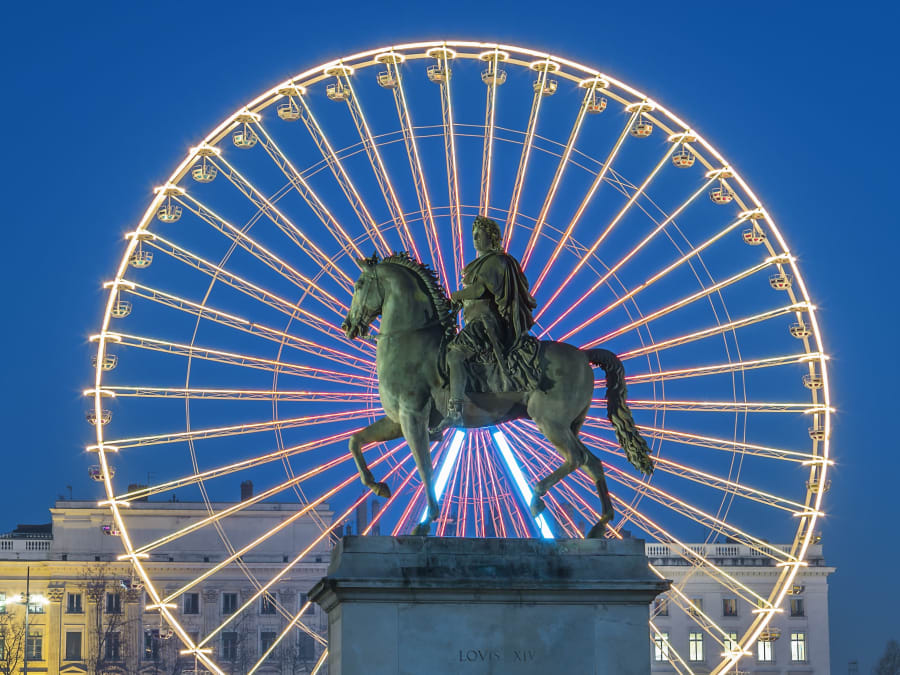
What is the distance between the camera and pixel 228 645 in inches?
3853

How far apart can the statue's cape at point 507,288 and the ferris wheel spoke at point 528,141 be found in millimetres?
15530

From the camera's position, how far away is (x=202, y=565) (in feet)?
335

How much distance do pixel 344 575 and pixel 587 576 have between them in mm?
3074

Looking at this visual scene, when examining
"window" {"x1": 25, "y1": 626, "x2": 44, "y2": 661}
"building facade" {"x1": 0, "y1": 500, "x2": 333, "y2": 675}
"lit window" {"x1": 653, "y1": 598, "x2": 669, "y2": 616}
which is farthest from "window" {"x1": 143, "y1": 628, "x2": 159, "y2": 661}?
"lit window" {"x1": 653, "y1": 598, "x2": 669, "y2": 616}

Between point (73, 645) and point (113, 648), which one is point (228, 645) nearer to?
point (113, 648)

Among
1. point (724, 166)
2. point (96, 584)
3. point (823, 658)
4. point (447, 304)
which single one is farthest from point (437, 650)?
point (823, 658)

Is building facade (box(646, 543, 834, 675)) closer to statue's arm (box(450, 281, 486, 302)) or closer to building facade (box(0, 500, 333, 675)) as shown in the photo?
building facade (box(0, 500, 333, 675))

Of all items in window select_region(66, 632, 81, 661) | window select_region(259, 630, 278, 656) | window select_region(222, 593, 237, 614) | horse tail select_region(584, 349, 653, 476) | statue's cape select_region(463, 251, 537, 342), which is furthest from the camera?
window select_region(222, 593, 237, 614)

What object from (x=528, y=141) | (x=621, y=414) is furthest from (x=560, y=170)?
(x=621, y=414)

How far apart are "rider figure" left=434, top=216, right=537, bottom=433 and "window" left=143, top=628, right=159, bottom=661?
73.8 meters

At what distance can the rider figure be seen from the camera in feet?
71.1

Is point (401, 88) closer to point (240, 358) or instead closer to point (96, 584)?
point (240, 358)

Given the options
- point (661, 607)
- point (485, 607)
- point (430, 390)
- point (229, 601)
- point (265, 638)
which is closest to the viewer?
point (485, 607)

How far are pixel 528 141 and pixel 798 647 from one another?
237 ft
